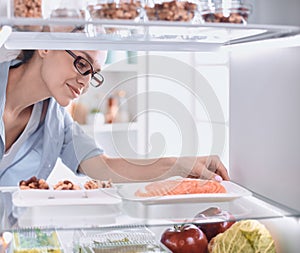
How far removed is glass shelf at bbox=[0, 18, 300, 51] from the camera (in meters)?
0.89

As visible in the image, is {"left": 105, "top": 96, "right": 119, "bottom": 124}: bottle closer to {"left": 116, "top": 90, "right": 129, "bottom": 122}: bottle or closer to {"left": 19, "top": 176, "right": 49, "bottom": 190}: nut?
{"left": 116, "top": 90, "right": 129, "bottom": 122}: bottle

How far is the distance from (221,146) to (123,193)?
0.36 m

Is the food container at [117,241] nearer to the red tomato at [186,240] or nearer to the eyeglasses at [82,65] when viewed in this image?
the red tomato at [186,240]

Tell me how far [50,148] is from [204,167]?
2.17 ft

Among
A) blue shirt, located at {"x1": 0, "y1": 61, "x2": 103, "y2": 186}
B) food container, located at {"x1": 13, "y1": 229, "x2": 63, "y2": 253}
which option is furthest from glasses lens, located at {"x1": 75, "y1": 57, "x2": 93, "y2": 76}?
food container, located at {"x1": 13, "y1": 229, "x2": 63, "y2": 253}

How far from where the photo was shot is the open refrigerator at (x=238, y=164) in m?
0.97

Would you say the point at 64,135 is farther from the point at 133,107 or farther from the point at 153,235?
the point at 133,107

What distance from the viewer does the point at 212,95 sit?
4.87 ft

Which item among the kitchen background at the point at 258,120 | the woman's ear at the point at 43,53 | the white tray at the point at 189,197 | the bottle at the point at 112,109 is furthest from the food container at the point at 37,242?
the bottle at the point at 112,109

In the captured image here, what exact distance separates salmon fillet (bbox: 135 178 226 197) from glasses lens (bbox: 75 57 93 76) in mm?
422

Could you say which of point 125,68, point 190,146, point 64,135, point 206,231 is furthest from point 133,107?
point 206,231

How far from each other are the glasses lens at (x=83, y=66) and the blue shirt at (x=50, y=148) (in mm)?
264

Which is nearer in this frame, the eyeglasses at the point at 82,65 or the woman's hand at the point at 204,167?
the woman's hand at the point at 204,167

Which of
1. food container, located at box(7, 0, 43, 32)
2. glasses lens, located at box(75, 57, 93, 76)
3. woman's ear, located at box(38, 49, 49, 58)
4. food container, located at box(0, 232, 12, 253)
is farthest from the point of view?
woman's ear, located at box(38, 49, 49, 58)
